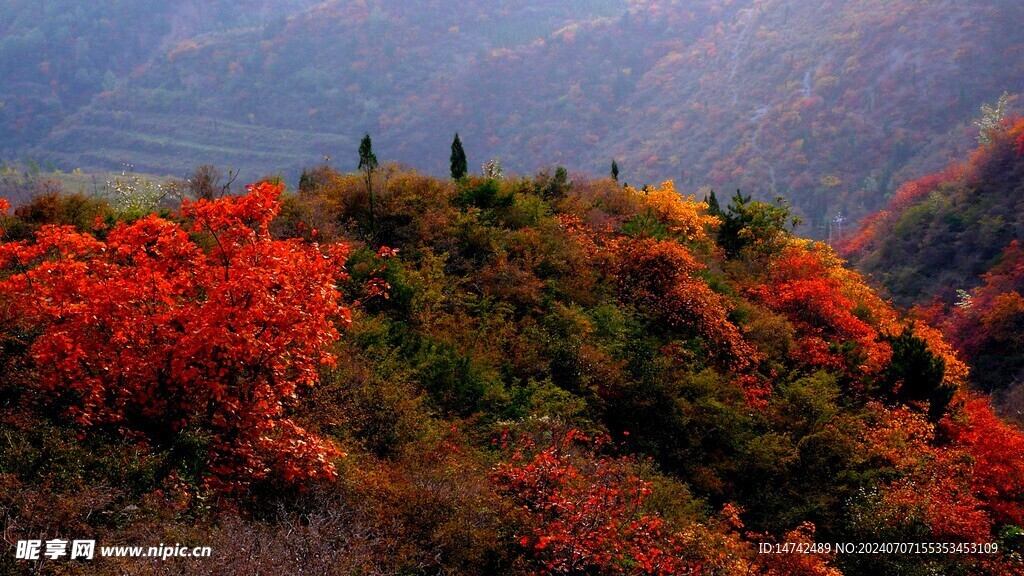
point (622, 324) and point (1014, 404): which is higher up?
point (622, 324)

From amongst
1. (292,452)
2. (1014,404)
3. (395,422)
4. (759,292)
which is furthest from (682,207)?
(1014,404)

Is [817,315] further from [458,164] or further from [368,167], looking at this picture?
[368,167]

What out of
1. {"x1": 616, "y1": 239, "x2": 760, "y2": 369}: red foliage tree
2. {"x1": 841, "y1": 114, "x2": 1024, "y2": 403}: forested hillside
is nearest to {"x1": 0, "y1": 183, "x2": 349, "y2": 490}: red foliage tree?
{"x1": 616, "y1": 239, "x2": 760, "y2": 369}: red foliage tree

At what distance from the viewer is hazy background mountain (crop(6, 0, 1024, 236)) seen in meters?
125

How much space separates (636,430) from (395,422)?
20.7 ft

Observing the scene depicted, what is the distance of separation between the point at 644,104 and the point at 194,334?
17278cm

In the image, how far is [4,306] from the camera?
27.5 ft

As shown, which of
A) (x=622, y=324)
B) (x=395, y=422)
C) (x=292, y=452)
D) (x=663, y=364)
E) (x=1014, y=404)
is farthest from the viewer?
(x=1014, y=404)

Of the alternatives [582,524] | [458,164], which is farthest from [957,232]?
[582,524]

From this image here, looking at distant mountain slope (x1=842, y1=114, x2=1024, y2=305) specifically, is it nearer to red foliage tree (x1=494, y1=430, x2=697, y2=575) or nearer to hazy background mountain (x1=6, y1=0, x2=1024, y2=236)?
hazy background mountain (x1=6, y1=0, x2=1024, y2=236)

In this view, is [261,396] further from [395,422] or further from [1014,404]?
[1014,404]

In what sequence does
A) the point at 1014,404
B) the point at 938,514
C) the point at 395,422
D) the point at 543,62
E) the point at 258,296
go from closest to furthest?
the point at 258,296 → the point at 395,422 → the point at 938,514 → the point at 1014,404 → the point at 543,62

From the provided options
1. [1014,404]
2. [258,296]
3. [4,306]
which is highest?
[258,296]

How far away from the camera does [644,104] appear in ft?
554
